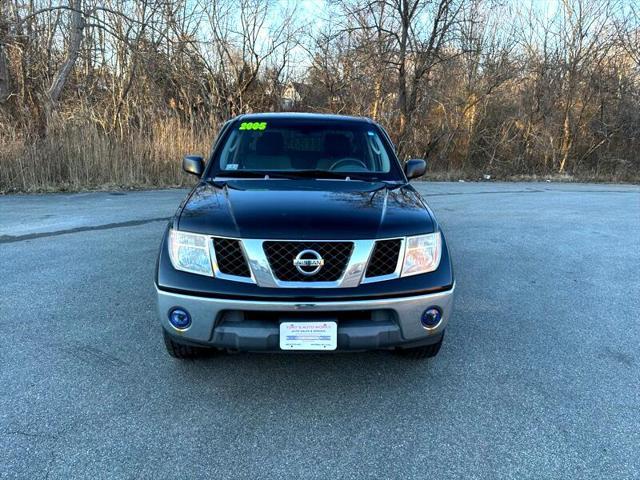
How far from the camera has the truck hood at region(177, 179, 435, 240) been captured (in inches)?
93.3

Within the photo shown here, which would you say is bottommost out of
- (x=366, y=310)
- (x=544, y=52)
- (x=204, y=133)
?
(x=366, y=310)

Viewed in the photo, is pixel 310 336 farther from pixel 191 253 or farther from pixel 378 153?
pixel 378 153

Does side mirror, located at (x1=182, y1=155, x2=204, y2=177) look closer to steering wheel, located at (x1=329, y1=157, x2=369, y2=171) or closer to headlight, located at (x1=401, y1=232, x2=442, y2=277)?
steering wheel, located at (x1=329, y1=157, x2=369, y2=171)

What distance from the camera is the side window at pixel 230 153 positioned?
370cm

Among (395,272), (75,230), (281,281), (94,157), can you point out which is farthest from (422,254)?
(94,157)

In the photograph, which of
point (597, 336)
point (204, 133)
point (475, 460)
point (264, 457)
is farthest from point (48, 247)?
point (204, 133)

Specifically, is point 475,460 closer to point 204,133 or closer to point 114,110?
point 204,133

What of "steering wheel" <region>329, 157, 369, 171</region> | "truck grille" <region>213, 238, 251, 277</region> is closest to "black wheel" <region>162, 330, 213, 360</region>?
"truck grille" <region>213, 238, 251, 277</region>

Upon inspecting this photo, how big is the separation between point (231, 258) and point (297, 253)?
0.35m

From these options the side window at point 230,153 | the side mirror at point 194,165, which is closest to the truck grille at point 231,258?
the side window at point 230,153

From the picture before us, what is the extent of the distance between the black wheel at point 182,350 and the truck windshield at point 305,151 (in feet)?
4.59

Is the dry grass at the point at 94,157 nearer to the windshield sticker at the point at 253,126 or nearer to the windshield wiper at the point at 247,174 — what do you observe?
the windshield sticker at the point at 253,126

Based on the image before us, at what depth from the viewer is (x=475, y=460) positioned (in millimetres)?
2080

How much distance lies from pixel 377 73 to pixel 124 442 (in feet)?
65.2
